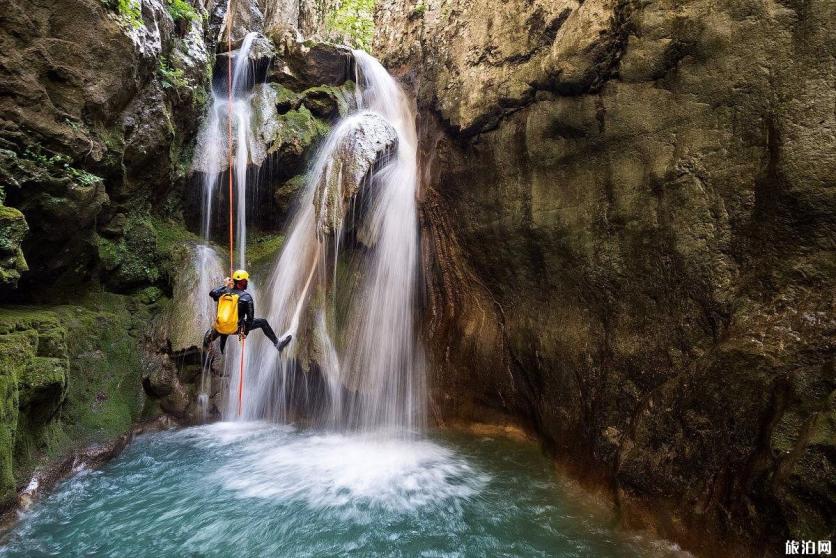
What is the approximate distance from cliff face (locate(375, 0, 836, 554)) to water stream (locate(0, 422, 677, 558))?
664 millimetres

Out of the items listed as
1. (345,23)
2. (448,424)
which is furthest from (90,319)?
(345,23)

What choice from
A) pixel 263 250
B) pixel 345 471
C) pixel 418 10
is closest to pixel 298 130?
pixel 263 250

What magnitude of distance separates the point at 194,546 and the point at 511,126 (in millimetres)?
6163

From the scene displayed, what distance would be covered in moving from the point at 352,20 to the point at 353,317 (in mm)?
15766

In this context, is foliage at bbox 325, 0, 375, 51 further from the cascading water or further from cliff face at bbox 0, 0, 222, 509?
cliff face at bbox 0, 0, 222, 509

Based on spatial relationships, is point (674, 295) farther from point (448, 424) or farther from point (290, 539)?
point (290, 539)

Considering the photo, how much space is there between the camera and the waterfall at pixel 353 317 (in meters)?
7.70

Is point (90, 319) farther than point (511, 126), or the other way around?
point (90, 319)

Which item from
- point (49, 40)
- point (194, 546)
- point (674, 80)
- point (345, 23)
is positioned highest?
point (345, 23)

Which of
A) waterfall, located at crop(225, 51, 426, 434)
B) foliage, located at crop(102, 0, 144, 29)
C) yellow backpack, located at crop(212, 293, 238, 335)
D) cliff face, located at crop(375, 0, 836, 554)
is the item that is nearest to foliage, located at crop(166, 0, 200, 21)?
foliage, located at crop(102, 0, 144, 29)

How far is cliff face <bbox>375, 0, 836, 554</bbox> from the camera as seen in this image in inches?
144

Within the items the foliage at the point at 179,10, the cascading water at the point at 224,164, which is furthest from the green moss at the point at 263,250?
the foliage at the point at 179,10

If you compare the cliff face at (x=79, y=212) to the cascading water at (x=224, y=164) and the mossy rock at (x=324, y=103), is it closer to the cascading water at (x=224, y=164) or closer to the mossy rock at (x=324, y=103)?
the cascading water at (x=224, y=164)

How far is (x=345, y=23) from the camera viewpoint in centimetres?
1883
